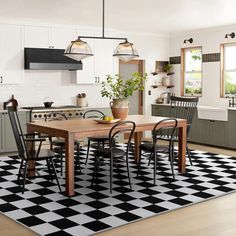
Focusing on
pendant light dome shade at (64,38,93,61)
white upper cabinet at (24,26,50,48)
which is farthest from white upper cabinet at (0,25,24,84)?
pendant light dome shade at (64,38,93,61)

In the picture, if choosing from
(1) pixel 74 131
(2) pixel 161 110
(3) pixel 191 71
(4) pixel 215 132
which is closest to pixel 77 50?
A: (1) pixel 74 131

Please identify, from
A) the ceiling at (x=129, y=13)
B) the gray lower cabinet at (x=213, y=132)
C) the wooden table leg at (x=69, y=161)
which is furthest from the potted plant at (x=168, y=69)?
the wooden table leg at (x=69, y=161)

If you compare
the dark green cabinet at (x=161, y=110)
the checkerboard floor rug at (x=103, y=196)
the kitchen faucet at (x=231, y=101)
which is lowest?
the checkerboard floor rug at (x=103, y=196)

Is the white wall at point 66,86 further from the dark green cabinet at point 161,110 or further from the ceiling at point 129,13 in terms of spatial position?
the ceiling at point 129,13

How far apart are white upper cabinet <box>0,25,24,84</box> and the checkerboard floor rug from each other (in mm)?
1892

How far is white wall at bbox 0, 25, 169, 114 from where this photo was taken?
26.5ft

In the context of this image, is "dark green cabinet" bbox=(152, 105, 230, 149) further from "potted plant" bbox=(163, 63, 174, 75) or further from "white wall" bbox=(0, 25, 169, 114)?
"potted plant" bbox=(163, 63, 174, 75)

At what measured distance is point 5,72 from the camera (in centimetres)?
769

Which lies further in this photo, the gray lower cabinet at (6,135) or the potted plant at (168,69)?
the potted plant at (168,69)

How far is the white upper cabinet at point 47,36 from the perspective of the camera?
7.95 meters

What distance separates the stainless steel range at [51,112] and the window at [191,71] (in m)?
2.69

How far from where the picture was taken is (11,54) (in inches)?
305

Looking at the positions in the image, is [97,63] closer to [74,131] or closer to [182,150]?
[182,150]

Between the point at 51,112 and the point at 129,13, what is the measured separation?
2417 mm
